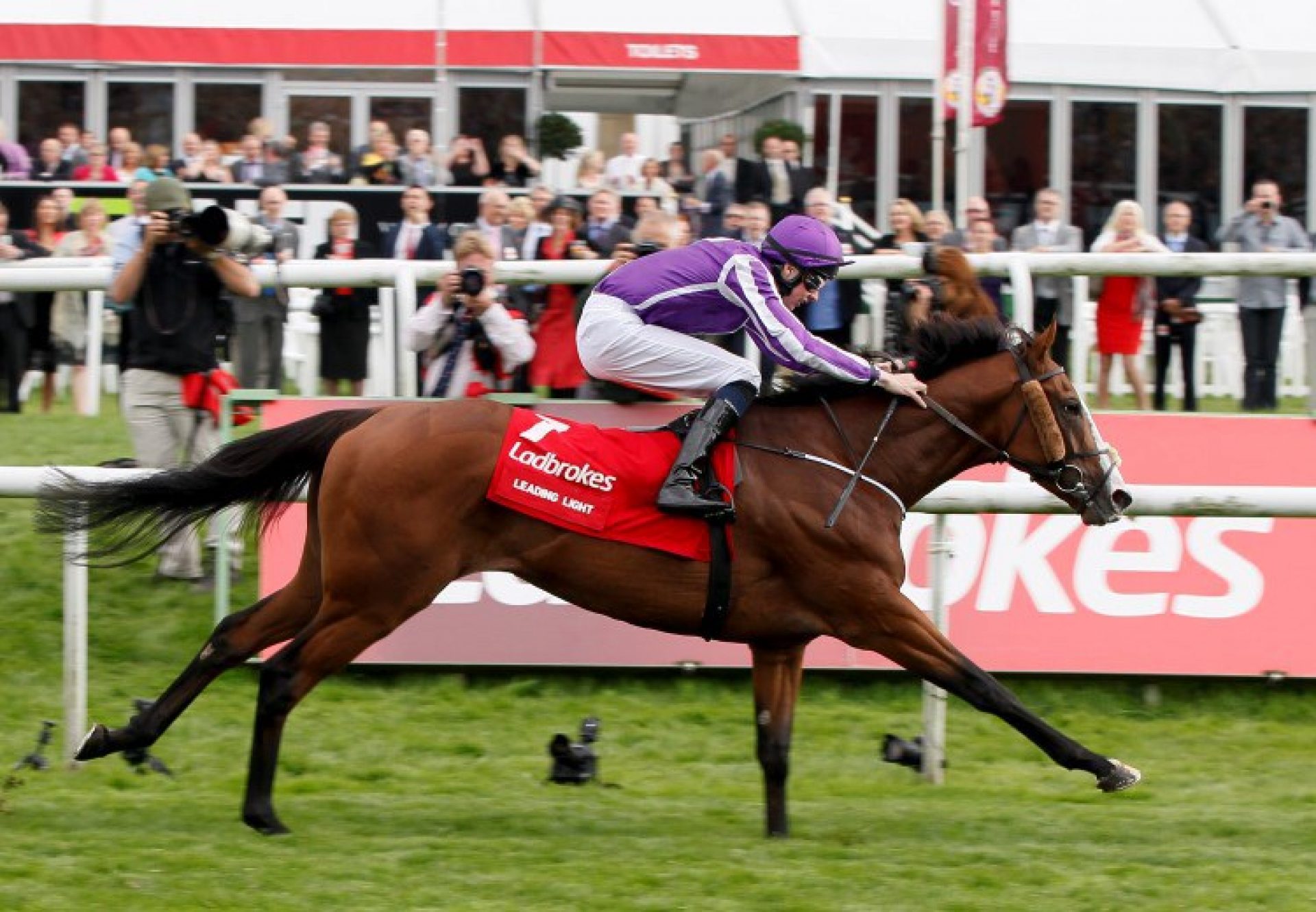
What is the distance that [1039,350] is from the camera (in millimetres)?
6227

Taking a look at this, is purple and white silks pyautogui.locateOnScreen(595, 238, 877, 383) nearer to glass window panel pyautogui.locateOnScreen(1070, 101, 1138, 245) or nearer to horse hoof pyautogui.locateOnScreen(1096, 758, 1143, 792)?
horse hoof pyautogui.locateOnScreen(1096, 758, 1143, 792)

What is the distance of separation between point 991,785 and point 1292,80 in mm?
12190

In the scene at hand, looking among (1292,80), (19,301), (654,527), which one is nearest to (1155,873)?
(654,527)

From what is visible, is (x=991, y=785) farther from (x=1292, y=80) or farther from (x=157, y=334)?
(x=1292, y=80)

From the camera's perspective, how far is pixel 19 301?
916 cm

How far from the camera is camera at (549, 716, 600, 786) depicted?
6.71m

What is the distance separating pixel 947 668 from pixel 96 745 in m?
2.53

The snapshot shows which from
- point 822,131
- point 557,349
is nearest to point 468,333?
point 557,349

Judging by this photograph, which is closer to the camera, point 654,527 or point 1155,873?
point 1155,873

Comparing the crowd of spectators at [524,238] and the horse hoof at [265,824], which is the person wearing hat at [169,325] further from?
the horse hoof at [265,824]

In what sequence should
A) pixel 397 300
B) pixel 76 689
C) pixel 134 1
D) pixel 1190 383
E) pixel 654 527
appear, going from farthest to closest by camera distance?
pixel 134 1 → pixel 1190 383 → pixel 397 300 → pixel 76 689 → pixel 654 527

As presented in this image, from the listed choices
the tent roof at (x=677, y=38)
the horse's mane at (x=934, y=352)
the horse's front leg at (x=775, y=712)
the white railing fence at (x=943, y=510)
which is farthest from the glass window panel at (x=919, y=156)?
the horse's front leg at (x=775, y=712)

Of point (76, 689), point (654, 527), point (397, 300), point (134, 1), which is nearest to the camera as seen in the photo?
point (654, 527)

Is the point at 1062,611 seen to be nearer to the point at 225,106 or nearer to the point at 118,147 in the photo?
the point at 118,147
